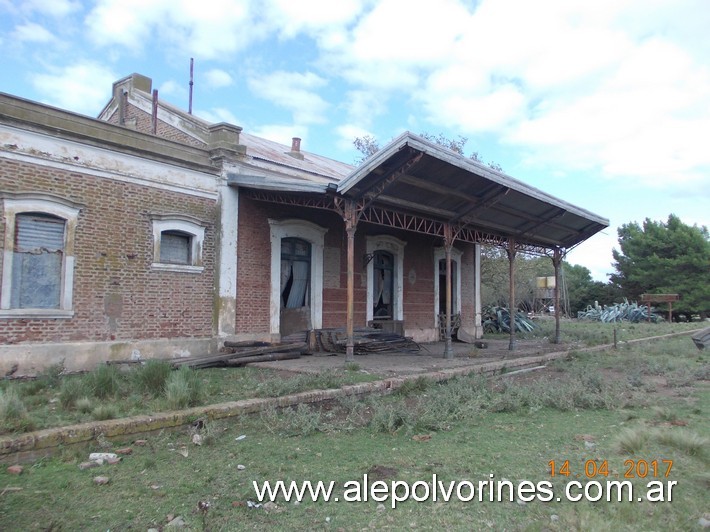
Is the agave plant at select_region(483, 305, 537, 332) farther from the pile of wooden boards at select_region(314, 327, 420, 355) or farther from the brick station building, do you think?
the pile of wooden boards at select_region(314, 327, 420, 355)

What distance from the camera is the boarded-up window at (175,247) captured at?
36.4 feet

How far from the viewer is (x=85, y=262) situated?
979 centimetres

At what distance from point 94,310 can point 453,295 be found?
1294 cm

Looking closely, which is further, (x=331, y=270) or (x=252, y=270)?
(x=331, y=270)

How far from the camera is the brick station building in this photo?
9.18 metres

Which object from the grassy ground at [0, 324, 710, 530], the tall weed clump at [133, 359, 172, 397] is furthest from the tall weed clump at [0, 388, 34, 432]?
the tall weed clump at [133, 359, 172, 397]

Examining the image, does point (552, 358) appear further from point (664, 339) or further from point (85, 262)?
point (85, 262)

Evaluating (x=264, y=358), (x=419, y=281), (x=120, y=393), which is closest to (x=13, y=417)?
(x=120, y=393)

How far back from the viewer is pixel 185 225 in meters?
11.2

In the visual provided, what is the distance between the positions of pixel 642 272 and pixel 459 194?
35.2 meters

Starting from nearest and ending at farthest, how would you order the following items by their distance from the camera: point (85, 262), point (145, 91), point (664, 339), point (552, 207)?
point (85, 262) < point (552, 207) < point (145, 91) < point (664, 339)

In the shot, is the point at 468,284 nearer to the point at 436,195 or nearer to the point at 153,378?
the point at 436,195

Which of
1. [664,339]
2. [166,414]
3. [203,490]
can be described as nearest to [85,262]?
[166,414]

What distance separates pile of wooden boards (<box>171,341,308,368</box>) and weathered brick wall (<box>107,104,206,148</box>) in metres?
4.99
